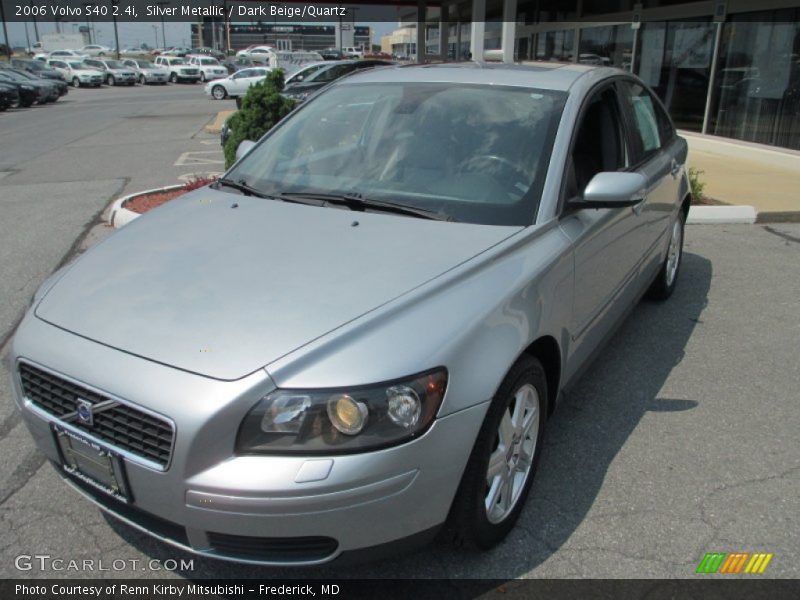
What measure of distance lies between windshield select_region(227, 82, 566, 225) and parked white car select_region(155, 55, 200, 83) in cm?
4918

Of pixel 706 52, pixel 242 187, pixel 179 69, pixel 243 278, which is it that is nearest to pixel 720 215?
pixel 242 187

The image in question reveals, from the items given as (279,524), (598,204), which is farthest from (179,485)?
(598,204)

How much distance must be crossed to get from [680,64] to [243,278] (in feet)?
45.5

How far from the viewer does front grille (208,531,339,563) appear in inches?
82.3

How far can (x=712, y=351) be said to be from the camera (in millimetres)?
4484

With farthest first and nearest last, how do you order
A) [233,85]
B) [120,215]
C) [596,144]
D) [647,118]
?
[233,85] → [120,215] → [647,118] → [596,144]

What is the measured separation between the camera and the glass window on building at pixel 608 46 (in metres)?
15.7

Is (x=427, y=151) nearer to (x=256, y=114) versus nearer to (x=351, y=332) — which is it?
(x=351, y=332)

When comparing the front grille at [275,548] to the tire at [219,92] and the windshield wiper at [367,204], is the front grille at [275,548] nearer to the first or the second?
the windshield wiper at [367,204]

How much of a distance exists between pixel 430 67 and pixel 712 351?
2529 millimetres

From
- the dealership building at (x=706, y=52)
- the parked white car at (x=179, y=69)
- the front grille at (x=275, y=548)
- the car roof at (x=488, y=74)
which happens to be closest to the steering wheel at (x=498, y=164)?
the car roof at (x=488, y=74)

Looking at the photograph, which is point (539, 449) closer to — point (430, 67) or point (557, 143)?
point (557, 143)

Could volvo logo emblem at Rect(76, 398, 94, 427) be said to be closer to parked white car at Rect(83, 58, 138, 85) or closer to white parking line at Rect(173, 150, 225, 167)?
white parking line at Rect(173, 150, 225, 167)

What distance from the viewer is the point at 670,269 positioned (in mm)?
5297
